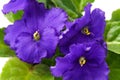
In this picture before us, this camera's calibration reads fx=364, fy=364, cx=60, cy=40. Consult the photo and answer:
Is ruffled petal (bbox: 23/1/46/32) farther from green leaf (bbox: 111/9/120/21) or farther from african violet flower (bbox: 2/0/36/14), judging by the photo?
green leaf (bbox: 111/9/120/21)

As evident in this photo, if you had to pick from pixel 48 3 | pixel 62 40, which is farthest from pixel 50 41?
pixel 48 3

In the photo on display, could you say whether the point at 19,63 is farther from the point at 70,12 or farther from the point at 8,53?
the point at 70,12

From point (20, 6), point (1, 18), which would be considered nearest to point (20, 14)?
point (20, 6)

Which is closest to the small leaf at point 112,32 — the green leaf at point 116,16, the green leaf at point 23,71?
the green leaf at point 116,16

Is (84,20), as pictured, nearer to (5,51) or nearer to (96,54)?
(96,54)

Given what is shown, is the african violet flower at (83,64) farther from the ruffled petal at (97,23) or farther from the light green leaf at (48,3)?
the light green leaf at (48,3)

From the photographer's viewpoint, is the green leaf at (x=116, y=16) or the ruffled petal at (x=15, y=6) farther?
the green leaf at (x=116, y=16)
